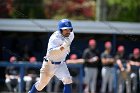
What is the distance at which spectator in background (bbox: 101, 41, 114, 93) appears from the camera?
1672cm

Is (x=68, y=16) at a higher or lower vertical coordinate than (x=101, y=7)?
lower

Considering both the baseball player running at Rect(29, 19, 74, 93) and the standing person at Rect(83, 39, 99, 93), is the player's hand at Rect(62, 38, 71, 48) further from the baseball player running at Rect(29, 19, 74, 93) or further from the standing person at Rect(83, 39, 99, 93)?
the standing person at Rect(83, 39, 99, 93)

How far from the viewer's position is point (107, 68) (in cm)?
1684

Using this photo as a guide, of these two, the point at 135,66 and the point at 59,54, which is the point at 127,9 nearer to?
the point at 135,66

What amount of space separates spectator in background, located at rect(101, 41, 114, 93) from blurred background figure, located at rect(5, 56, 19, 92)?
2.42 metres

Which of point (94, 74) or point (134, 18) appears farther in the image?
point (134, 18)

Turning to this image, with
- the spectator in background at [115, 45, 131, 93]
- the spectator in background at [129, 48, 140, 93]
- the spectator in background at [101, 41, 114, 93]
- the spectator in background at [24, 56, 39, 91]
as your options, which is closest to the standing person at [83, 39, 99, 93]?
the spectator in background at [101, 41, 114, 93]

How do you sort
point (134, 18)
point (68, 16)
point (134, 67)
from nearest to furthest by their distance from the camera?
point (134, 67), point (134, 18), point (68, 16)

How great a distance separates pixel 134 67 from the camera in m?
16.6

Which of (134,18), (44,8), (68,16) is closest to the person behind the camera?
(134,18)

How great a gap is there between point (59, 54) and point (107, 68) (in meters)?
5.45

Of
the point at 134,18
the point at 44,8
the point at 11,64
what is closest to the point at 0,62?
the point at 11,64

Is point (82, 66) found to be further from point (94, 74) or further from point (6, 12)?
point (6, 12)

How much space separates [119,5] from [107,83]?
917cm
